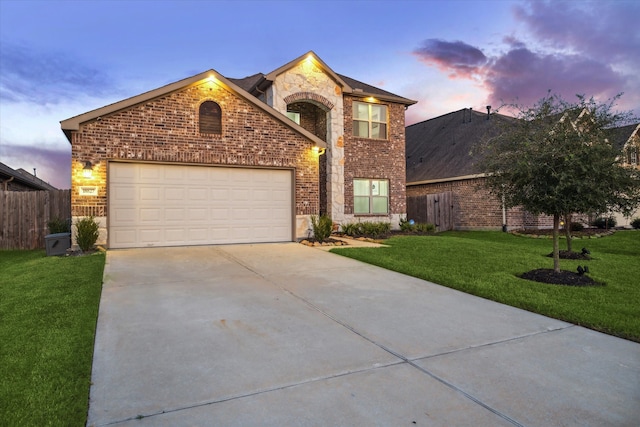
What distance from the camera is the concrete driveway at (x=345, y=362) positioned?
2.53 metres

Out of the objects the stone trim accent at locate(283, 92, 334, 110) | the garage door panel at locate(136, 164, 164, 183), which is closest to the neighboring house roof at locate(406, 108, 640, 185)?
the stone trim accent at locate(283, 92, 334, 110)

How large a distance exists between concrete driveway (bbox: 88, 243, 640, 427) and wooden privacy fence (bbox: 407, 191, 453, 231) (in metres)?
13.9

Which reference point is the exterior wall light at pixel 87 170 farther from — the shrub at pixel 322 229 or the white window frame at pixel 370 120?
the white window frame at pixel 370 120

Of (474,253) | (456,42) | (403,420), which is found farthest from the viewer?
(456,42)

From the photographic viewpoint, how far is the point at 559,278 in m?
6.85

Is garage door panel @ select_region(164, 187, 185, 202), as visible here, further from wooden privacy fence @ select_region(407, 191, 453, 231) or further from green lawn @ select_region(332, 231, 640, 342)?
wooden privacy fence @ select_region(407, 191, 453, 231)

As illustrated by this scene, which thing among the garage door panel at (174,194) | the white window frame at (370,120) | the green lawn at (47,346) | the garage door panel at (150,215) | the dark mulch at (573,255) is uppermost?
the white window frame at (370,120)

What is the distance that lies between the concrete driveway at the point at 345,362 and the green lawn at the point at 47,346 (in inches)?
6.0

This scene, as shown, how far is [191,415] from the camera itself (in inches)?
Result: 97.7

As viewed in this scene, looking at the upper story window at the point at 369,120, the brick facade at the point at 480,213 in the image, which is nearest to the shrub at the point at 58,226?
the upper story window at the point at 369,120

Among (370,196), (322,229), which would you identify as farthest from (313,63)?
(322,229)

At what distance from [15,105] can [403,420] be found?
3504 cm

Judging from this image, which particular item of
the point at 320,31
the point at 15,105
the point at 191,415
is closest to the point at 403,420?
the point at 191,415

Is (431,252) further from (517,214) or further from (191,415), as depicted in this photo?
(517,214)
